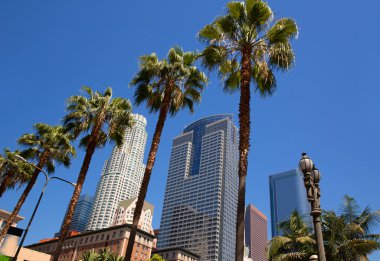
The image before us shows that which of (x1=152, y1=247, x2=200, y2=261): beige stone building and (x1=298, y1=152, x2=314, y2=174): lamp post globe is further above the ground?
(x1=152, y1=247, x2=200, y2=261): beige stone building

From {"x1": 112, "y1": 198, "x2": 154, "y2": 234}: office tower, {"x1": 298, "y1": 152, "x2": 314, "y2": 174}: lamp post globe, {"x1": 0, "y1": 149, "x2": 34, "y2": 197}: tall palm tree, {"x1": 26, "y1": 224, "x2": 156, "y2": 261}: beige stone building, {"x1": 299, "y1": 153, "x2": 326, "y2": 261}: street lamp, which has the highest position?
{"x1": 112, "y1": 198, "x2": 154, "y2": 234}: office tower

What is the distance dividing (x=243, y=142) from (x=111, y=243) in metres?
115

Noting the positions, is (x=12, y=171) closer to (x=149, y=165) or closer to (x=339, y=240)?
(x=149, y=165)

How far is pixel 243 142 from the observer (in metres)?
13.7

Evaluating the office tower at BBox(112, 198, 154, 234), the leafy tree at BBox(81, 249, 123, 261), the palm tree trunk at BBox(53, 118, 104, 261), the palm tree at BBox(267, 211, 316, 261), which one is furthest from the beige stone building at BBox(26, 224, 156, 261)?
the palm tree at BBox(267, 211, 316, 261)

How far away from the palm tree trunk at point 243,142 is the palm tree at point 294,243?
6252 millimetres

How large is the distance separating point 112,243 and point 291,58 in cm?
11439

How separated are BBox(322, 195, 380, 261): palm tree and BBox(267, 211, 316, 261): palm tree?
38.4 inches

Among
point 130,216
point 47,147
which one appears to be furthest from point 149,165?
point 130,216

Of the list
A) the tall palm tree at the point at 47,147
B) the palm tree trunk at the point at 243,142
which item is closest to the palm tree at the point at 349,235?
the palm tree trunk at the point at 243,142

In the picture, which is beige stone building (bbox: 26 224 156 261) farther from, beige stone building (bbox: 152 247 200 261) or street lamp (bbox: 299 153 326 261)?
street lamp (bbox: 299 153 326 261)

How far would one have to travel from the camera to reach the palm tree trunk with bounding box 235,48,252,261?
11875 millimetres

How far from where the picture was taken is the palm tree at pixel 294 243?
658 inches

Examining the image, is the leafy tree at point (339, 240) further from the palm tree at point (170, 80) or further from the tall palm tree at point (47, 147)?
the tall palm tree at point (47, 147)
